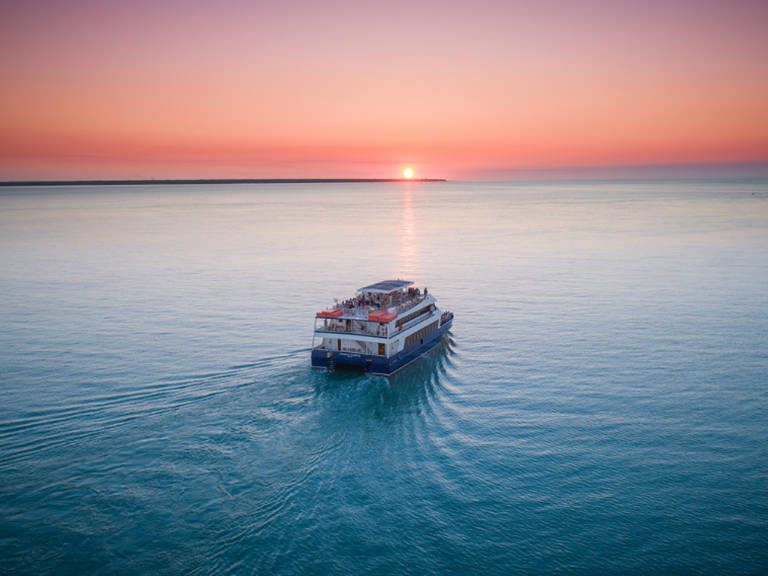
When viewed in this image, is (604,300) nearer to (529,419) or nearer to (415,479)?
(529,419)

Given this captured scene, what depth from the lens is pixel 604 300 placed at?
2761 inches

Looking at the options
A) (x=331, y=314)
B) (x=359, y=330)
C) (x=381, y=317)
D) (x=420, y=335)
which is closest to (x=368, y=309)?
(x=359, y=330)

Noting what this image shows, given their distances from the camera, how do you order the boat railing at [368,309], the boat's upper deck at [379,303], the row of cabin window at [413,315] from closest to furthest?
1. the boat's upper deck at [379,303]
2. the boat railing at [368,309]
3. the row of cabin window at [413,315]

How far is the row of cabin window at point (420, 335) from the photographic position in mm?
50050

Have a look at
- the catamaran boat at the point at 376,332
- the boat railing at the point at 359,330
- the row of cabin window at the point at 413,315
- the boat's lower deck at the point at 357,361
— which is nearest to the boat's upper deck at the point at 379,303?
the catamaran boat at the point at 376,332

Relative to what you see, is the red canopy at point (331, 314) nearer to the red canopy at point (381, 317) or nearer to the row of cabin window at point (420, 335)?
the red canopy at point (381, 317)

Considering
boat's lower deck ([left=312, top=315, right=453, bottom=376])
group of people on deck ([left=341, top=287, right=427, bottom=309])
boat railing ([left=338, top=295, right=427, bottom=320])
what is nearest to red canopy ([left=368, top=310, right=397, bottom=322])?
boat railing ([left=338, top=295, right=427, bottom=320])

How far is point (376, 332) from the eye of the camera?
47.8 meters

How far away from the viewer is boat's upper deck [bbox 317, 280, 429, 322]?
A: 48.5 metres

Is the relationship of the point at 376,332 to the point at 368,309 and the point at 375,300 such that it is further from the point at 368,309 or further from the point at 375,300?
the point at 375,300

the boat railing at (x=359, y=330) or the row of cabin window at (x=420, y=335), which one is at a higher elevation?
the boat railing at (x=359, y=330)

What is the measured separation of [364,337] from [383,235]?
104 metres

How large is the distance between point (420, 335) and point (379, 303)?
5.00 m

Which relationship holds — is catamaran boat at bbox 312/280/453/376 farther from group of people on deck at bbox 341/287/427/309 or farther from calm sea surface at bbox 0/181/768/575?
calm sea surface at bbox 0/181/768/575
